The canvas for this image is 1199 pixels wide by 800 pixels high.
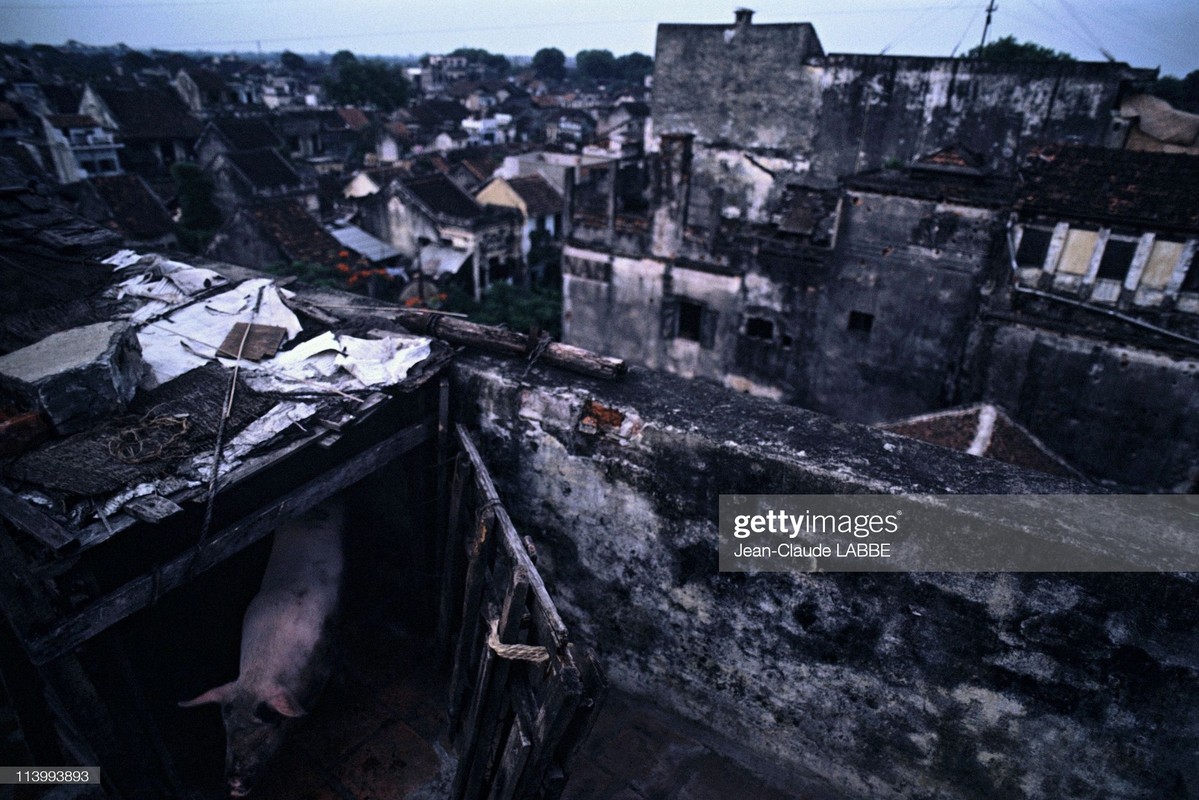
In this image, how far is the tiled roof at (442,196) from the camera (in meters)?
23.0

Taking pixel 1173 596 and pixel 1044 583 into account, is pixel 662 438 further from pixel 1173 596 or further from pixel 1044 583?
pixel 1173 596

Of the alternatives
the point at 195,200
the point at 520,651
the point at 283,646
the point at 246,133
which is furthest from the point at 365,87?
the point at 520,651

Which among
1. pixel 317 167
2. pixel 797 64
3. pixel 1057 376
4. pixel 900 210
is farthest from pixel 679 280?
pixel 317 167

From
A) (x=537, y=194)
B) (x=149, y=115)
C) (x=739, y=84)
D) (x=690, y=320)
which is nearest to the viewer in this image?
(x=690, y=320)

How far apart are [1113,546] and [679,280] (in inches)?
448

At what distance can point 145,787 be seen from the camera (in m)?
3.56

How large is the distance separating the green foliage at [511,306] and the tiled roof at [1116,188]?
1192 cm

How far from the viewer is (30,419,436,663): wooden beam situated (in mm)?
2824

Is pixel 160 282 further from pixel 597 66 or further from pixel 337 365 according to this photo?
pixel 597 66

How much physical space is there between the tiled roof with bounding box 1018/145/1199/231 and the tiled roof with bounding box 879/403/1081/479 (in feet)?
14.3

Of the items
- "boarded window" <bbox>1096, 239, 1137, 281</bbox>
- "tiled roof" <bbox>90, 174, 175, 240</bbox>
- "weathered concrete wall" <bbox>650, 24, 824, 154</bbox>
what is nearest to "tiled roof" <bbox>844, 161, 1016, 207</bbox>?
"boarded window" <bbox>1096, 239, 1137, 281</bbox>

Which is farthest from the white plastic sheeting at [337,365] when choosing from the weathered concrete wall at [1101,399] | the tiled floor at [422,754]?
the weathered concrete wall at [1101,399]

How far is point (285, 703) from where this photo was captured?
4.04 meters

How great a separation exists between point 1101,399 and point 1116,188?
10.8ft
